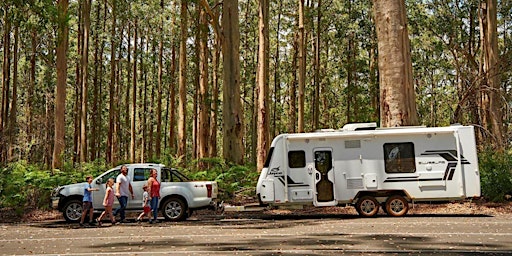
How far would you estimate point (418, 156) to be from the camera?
15242 millimetres

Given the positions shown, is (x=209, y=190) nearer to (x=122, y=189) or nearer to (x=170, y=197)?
(x=170, y=197)

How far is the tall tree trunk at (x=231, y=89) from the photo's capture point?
21.6 m

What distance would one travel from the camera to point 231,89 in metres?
21.6

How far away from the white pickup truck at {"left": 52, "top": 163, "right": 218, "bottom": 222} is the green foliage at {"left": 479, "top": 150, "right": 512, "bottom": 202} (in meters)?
8.44

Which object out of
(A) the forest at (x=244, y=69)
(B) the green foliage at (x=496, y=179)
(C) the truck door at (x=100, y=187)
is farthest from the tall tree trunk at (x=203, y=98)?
(B) the green foliage at (x=496, y=179)

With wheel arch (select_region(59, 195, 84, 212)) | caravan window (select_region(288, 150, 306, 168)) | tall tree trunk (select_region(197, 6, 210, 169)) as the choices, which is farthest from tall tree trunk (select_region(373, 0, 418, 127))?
tall tree trunk (select_region(197, 6, 210, 169))

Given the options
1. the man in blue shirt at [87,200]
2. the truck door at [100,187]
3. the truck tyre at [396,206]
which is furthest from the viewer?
the truck door at [100,187]

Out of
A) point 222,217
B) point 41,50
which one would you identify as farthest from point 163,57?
point 222,217

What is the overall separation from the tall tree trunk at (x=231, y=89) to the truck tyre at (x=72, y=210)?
698cm

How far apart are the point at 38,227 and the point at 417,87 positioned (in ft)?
96.5

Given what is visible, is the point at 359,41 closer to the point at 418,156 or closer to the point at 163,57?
the point at 163,57

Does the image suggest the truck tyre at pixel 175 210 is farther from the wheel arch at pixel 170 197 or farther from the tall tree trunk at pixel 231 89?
the tall tree trunk at pixel 231 89

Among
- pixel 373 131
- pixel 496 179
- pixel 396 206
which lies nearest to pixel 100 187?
pixel 373 131

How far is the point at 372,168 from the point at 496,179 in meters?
4.42
